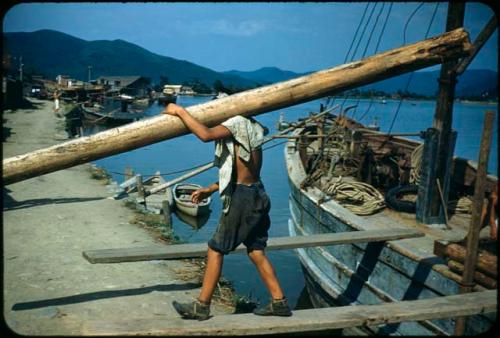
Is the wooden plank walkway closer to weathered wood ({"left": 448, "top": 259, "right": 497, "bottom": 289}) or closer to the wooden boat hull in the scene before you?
weathered wood ({"left": 448, "top": 259, "right": 497, "bottom": 289})

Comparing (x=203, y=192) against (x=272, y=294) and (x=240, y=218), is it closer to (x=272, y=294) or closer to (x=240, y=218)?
(x=240, y=218)

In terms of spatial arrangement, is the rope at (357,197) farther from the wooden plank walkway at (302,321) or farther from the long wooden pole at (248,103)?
the long wooden pole at (248,103)

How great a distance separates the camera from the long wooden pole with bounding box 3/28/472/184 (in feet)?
11.9

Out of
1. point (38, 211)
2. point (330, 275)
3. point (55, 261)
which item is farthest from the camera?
point (38, 211)

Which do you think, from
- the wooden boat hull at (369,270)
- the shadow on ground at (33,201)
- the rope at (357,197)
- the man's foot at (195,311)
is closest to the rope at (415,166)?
the rope at (357,197)

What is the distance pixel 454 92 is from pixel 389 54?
102 inches

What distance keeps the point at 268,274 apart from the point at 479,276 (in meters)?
2.35

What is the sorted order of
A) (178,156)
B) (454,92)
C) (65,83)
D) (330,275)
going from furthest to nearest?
(65,83), (178,156), (330,275), (454,92)

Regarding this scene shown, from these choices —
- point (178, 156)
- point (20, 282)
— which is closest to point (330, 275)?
point (20, 282)

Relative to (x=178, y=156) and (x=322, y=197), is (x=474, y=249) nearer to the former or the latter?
(x=322, y=197)

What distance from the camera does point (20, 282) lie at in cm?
542

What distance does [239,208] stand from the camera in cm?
366

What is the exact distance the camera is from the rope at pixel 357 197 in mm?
7203

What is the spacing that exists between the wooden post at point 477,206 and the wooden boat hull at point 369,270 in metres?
0.32
